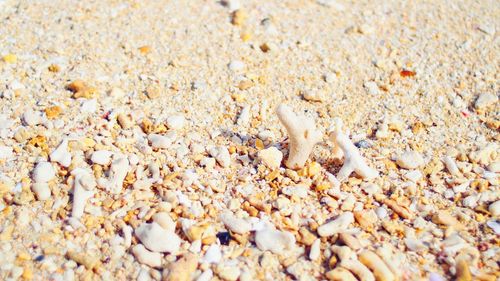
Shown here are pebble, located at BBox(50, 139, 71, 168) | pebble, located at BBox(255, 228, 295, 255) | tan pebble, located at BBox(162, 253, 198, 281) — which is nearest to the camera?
tan pebble, located at BBox(162, 253, 198, 281)

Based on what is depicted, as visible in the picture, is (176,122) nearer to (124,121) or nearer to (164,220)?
(124,121)

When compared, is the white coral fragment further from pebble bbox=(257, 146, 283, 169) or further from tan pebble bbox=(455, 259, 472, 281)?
tan pebble bbox=(455, 259, 472, 281)

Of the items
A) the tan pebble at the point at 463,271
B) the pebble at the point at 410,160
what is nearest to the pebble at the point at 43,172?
the pebble at the point at 410,160

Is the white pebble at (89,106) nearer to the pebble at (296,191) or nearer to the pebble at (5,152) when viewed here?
the pebble at (5,152)

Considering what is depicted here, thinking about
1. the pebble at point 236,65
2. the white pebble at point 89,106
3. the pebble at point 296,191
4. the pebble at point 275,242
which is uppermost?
the pebble at point 236,65

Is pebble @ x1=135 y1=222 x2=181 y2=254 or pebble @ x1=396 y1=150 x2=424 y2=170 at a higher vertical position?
pebble @ x1=396 y1=150 x2=424 y2=170

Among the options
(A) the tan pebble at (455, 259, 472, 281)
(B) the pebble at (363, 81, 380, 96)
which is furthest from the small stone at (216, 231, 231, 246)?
(B) the pebble at (363, 81, 380, 96)
